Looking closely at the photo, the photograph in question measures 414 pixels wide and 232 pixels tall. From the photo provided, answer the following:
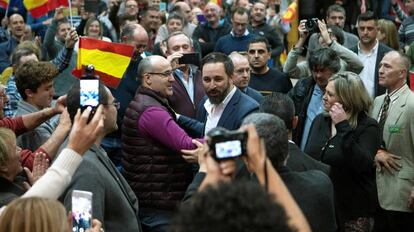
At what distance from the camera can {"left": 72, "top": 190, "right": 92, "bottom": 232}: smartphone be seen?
13.3 feet

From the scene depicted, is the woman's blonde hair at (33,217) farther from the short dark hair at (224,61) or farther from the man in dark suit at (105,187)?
the short dark hair at (224,61)

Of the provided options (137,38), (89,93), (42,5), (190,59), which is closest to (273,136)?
(89,93)

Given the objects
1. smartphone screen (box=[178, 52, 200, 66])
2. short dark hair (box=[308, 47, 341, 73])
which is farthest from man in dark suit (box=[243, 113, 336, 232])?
smartphone screen (box=[178, 52, 200, 66])

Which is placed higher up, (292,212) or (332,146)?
(292,212)

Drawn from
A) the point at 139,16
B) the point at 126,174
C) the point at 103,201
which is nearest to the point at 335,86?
the point at 126,174

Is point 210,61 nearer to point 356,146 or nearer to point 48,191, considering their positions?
point 356,146

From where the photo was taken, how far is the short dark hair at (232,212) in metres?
2.52

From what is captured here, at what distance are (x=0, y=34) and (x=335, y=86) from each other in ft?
25.4

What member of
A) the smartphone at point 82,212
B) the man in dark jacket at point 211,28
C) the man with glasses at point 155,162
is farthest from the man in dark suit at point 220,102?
the man in dark jacket at point 211,28

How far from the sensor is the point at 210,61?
21.9 ft

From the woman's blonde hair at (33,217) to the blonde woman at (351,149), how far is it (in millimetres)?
2965

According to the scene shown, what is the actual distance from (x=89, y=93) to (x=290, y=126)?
134 centimetres

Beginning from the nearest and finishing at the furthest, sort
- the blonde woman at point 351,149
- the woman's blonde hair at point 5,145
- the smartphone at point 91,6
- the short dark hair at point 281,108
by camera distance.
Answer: the woman's blonde hair at point 5,145 < the short dark hair at point 281,108 < the blonde woman at point 351,149 < the smartphone at point 91,6

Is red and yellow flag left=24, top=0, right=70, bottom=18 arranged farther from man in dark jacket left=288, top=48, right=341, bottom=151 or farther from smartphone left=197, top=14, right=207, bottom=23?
man in dark jacket left=288, top=48, right=341, bottom=151
